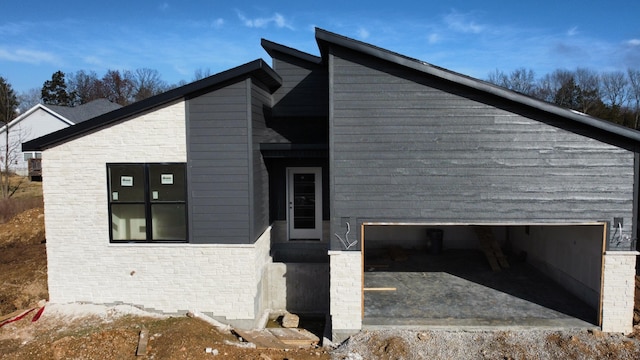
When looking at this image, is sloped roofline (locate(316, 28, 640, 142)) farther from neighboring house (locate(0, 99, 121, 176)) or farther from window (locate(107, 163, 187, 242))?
neighboring house (locate(0, 99, 121, 176))

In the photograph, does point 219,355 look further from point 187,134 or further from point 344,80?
point 344,80

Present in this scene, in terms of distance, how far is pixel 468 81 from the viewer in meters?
7.99

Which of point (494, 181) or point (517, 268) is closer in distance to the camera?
point (494, 181)

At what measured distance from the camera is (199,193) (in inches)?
359

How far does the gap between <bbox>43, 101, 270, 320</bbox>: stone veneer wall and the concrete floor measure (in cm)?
300

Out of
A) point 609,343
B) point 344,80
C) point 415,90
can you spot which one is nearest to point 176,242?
point 344,80

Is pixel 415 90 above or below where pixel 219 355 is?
above

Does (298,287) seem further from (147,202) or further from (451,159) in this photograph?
(451,159)

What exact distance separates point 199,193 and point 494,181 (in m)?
5.73

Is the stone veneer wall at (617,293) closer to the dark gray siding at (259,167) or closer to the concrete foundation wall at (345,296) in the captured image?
the concrete foundation wall at (345,296)

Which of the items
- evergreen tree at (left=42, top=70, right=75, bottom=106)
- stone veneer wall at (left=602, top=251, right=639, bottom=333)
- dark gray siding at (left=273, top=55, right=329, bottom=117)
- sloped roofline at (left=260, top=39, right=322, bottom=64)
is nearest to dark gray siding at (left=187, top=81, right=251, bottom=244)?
dark gray siding at (left=273, top=55, right=329, bottom=117)

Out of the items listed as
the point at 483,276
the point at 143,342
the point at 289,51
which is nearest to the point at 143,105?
the point at 289,51

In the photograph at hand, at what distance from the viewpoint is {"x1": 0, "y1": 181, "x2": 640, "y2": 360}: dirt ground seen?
770 centimetres

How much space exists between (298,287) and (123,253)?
13.0 ft
